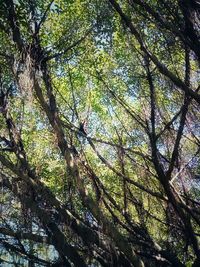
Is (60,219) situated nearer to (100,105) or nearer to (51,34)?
(51,34)

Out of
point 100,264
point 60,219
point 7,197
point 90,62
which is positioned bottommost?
point 100,264

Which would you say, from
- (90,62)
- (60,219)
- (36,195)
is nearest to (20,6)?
(90,62)

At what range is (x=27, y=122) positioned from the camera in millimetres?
7117

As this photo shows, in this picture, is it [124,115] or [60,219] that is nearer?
[60,219]

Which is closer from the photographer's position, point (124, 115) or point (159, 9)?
point (159, 9)

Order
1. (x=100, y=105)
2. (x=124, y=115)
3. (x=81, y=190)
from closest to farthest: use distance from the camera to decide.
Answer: (x=81, y=190), (x=124, y=115), (x=100, y=105)

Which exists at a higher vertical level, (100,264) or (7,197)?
(7,197)

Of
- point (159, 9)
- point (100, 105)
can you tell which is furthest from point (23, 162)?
point (100, 105)

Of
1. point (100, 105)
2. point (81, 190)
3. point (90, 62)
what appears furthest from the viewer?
point (100, 105)

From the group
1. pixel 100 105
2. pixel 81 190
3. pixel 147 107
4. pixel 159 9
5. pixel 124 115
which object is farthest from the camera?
pixel 100 105

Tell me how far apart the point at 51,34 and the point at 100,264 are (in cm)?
328

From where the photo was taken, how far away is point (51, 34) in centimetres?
503

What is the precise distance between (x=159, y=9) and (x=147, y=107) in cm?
127

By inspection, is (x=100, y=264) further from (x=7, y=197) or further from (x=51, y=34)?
(x=51, y=34)
